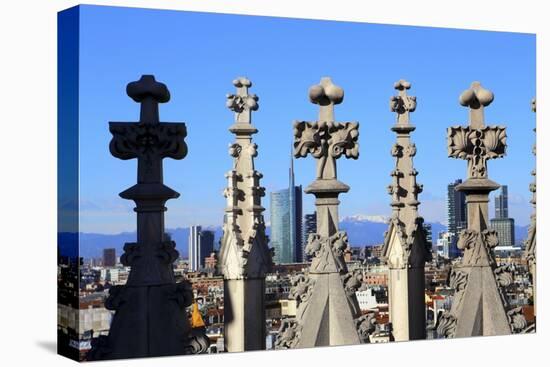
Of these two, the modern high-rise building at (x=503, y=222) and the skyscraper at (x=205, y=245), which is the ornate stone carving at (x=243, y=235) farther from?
the modern high-rise building at (x=503, y=222)

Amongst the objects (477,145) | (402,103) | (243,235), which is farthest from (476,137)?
(243,235)

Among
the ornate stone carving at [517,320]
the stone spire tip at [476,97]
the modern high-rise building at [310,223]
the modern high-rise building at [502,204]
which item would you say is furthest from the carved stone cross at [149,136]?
the ornate stone carving at [517,320]

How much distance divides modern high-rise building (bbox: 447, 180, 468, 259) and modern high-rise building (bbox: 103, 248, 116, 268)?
347 centimetres

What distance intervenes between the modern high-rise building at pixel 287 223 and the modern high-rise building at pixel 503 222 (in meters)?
2.16

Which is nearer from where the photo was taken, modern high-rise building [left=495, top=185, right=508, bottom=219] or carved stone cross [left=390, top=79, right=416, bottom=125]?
carved stone cross [left=390, top=79, right=416, bottom=125]

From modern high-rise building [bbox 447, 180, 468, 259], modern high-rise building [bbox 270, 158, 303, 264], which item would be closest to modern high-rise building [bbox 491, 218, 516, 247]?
modern high-rise building [bbox 447, 180, 468, 259]

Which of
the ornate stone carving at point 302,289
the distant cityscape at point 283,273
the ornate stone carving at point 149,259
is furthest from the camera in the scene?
the ornate stone carving at point 302,289

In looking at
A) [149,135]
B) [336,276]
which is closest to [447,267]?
[336,276]

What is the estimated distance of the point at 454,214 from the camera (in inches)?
521

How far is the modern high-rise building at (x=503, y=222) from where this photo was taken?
13414mm

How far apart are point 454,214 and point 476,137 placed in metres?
0.76

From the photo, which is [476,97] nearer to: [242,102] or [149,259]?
[242,102]

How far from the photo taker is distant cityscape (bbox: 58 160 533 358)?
1132 centimetres

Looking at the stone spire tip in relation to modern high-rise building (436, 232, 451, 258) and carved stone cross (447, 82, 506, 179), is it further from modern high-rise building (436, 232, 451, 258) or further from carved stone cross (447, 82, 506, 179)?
modern high-rise building (436, 232, 451, 258)
